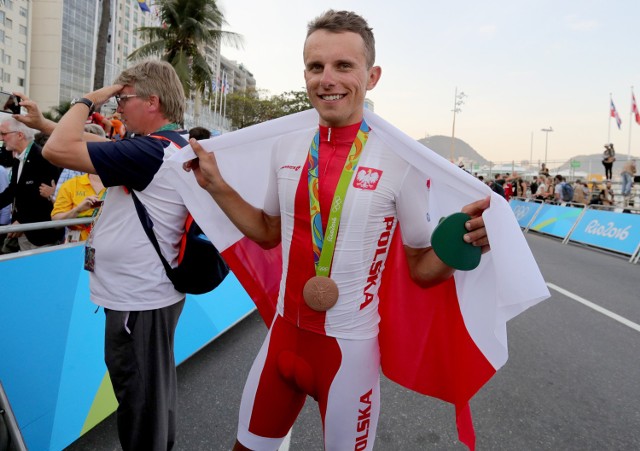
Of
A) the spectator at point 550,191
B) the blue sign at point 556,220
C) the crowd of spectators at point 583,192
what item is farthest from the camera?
the spectator at point 550,191

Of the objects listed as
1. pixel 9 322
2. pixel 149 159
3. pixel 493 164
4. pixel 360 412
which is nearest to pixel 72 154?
pixel 149 159

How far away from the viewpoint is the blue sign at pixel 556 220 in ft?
45.2

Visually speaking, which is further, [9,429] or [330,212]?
[9,429]

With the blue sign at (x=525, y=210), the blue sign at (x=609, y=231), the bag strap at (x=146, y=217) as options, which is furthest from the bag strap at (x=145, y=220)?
the blue sign at (x=525, y=210)

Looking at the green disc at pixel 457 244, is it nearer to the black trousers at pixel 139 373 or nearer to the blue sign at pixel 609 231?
the black trousers at pixel 139 373

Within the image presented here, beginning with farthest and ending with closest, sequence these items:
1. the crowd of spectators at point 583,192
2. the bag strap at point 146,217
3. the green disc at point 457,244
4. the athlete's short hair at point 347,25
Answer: the crowd of spectators at point 583,192, the bag strap at point 146,217, the athlete's short hair at point 347,25, the green disc at point 457,244

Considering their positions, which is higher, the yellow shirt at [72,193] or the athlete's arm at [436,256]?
the yellow shirt at [72,193]

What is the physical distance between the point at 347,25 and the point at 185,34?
28938 mm

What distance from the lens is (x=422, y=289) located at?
6.52 feet

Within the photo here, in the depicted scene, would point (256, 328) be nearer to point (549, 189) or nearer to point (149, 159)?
point (149, 159)

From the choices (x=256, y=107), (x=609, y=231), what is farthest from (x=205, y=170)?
(x=256, y=107)

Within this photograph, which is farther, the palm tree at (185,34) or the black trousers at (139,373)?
the palm tree at (185,34)

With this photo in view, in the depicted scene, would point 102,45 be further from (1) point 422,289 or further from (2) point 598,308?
(1) point 422,289

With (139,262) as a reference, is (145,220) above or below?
above
